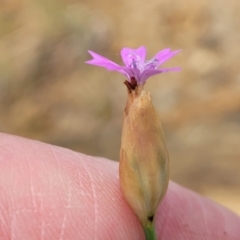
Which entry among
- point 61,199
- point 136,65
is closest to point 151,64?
point 136,65

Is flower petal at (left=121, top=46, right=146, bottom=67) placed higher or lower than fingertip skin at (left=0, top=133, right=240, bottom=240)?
higher

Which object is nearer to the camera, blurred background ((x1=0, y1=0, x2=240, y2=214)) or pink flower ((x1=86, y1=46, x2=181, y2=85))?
pink flower ((x1=86, y1=46, x2=181, y2=85))

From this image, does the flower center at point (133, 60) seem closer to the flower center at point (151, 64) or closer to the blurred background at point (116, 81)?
the flower center at point (151, 64)

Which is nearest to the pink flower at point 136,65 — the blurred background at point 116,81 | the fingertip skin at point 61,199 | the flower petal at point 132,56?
the flower petal at point 132,56

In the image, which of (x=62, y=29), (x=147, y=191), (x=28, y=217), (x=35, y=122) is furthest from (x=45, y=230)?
(x=62, y=29)

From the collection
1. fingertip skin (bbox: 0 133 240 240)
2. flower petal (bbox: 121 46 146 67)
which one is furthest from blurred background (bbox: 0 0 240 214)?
flower petal (bbox: 121 46 146 67)

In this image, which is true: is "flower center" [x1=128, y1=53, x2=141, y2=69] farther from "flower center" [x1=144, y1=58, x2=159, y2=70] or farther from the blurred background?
the blurred background

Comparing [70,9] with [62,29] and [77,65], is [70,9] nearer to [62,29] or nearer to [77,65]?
[62,29]
